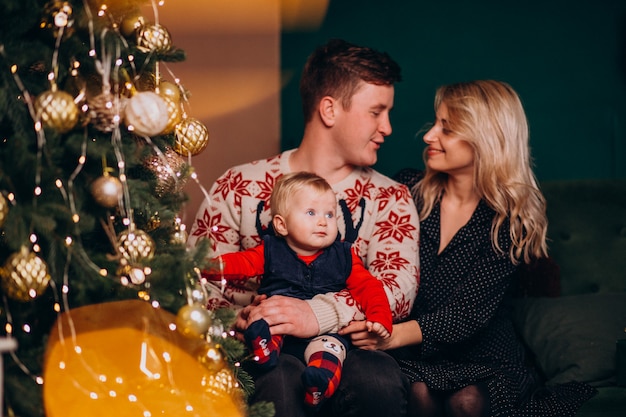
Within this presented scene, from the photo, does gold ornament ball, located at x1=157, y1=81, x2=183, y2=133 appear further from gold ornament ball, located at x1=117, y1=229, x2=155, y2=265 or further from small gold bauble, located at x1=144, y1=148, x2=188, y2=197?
gold ornament ball, located at x1=117, y1=229, x2=155, y2=265

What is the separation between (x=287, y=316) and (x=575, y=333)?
101cm

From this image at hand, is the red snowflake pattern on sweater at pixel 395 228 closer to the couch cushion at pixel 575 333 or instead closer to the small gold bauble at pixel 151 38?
the couch cushion at pixel 575 333

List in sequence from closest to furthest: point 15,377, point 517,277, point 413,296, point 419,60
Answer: point 15,377 → point 413,296 → point 517,277 → point 419,60

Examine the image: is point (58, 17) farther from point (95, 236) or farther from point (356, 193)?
point (356, 193)

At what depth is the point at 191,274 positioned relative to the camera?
69.4 inches

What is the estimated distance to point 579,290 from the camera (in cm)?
287

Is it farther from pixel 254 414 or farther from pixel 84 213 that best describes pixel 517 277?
pixel 84 213

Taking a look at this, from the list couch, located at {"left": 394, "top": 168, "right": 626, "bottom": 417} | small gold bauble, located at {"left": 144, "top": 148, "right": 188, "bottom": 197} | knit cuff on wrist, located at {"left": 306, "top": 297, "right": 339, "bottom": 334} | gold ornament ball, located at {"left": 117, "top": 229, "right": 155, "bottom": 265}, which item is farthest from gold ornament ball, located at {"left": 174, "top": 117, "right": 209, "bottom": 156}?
couch, located at {"left": 394, "top": 168, "right": 626, "bottom": 417}

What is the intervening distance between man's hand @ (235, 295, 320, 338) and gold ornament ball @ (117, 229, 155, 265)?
53 cm

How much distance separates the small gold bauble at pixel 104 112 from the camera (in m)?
1.65

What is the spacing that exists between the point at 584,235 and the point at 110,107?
1.92 m

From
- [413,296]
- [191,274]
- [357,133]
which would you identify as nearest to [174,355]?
[191,274]

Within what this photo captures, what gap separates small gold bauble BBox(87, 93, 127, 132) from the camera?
165 centimetres

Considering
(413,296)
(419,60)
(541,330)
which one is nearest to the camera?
(413,296)
